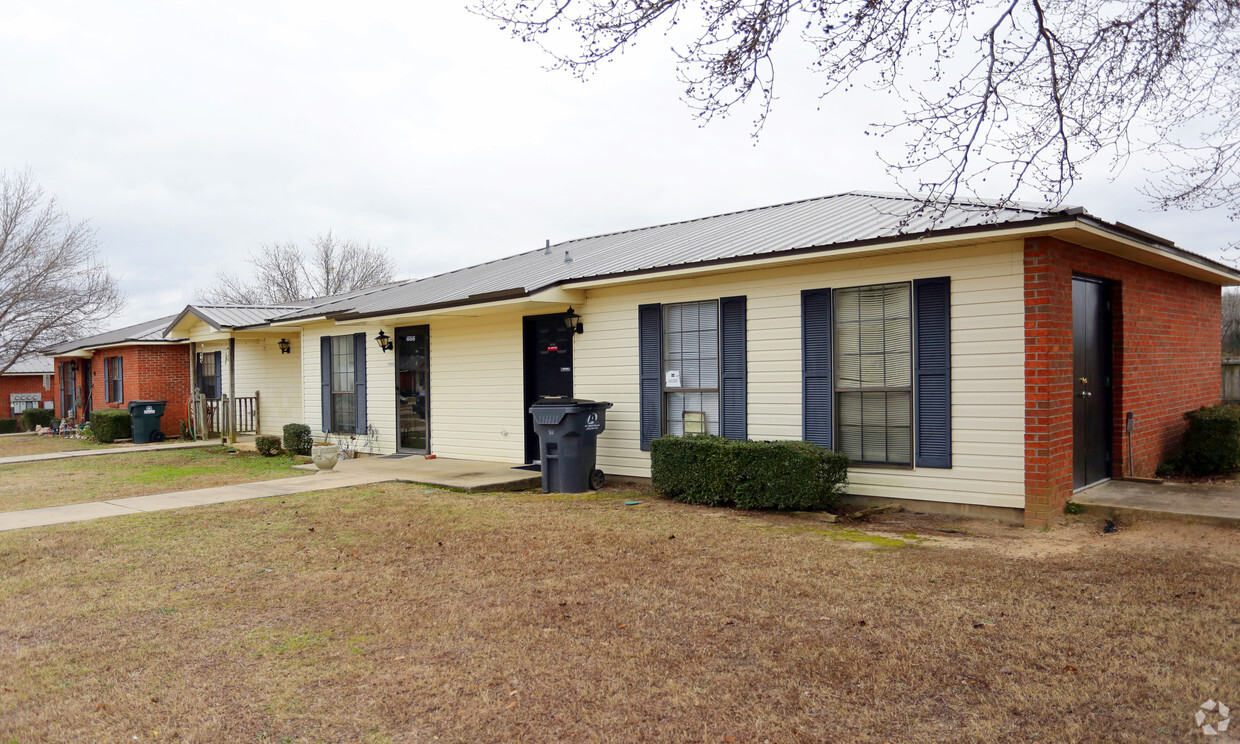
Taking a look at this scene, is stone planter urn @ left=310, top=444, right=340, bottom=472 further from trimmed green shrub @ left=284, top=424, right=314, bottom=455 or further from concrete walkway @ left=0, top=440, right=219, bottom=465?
concrete walkway @ left=0, top=440, right=219, bottom=465

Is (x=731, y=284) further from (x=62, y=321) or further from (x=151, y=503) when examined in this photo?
(x=62, y=321)

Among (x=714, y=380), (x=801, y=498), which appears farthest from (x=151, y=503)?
(x=801, y=498)

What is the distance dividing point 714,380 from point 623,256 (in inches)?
115

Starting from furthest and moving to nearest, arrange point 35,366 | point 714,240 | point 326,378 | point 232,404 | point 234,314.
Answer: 1. point 35,366
2. point 234,314
3. point 232,404
4. point 326,378
5. point 714,240

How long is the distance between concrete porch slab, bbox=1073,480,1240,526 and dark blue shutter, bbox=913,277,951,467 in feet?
4.74

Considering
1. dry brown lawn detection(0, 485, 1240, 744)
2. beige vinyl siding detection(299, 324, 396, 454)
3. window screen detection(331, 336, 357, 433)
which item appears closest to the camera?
dry brown lawn detection(0, 485, 1240, 744)

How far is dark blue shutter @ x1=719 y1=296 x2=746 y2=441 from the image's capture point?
9078 mm

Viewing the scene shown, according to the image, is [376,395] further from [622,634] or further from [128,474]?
[622,634]

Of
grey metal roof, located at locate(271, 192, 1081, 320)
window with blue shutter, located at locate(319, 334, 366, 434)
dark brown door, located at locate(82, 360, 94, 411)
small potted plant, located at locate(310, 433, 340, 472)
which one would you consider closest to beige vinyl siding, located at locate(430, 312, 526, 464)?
grey metal roof, located at locate(271, 192, 1081, 320)

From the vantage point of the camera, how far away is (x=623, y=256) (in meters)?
11.4

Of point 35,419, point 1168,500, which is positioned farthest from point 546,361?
point 35,419

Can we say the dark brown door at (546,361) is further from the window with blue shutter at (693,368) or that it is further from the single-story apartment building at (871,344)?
the window with blue shutter at (693,368)

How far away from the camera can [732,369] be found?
916 cm

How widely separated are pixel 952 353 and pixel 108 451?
676 inches
